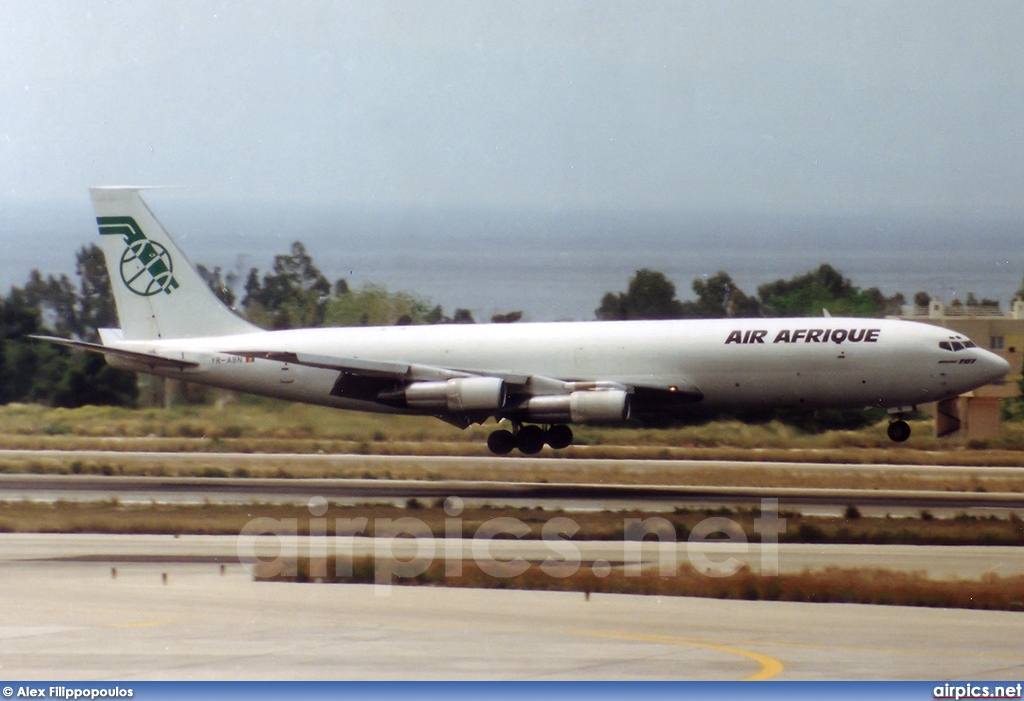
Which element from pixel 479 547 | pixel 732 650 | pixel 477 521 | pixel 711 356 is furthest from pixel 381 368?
pixel 732 650

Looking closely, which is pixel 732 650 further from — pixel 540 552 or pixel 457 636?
pixel 540 552

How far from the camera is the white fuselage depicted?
37.1 metres

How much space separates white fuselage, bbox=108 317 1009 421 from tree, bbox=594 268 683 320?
673cm

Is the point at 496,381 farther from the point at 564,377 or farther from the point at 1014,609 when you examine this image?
the point at 1014,609

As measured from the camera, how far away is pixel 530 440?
4016 centimetres

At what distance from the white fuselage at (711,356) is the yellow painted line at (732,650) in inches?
934

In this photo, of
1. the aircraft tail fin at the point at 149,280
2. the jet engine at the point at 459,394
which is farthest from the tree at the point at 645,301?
the aircraft tail fin at the point at 149,280

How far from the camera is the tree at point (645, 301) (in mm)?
46594

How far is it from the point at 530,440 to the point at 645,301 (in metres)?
9.02

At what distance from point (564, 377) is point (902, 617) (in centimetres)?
2405

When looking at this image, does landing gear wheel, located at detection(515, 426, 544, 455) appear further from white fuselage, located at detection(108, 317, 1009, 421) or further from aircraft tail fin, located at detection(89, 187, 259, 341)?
aircraft tail fin, located at detection(89, 187, 259, 341)

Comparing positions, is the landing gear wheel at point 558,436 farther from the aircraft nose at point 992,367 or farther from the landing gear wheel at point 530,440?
the aircraft nose at point 992,367

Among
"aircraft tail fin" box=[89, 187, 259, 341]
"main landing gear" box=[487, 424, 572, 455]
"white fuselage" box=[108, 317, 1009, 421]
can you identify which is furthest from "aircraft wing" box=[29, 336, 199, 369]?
"main landing gear" box=[487, 424, 572, 455]

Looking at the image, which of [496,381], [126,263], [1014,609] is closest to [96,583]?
[1014,609]
